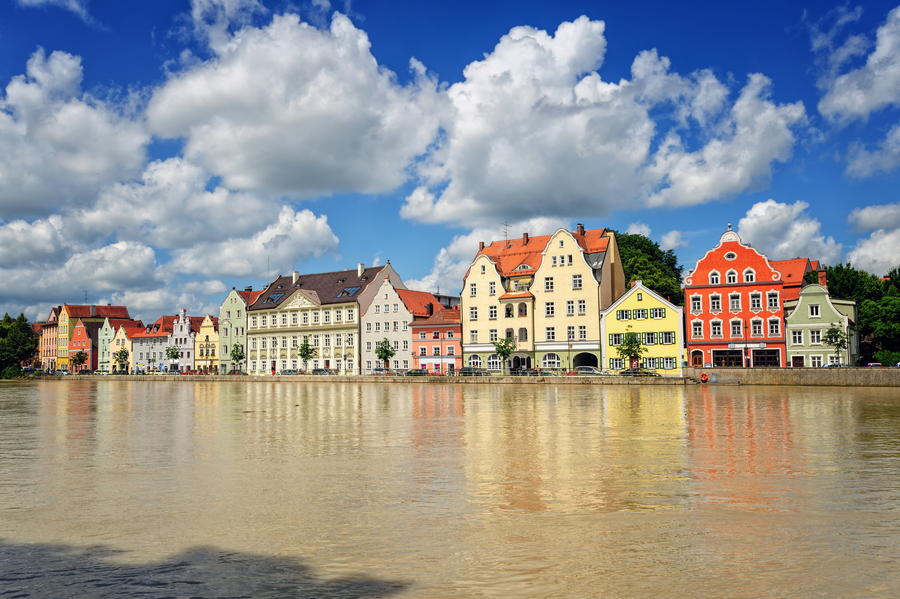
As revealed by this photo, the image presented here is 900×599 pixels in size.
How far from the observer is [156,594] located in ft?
30.6

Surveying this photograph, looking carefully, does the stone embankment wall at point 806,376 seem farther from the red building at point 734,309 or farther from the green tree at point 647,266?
the green tree at point 647,266

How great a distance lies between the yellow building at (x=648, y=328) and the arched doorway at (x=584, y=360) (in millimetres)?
2757

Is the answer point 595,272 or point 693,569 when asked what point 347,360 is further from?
point 693,569

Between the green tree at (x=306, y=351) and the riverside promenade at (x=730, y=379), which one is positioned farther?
the green tree at (x=306, y=351)

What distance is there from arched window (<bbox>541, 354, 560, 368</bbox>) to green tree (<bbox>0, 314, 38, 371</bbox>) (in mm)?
98221

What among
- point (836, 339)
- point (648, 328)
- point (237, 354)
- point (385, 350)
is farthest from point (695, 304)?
→ point (237, 354)

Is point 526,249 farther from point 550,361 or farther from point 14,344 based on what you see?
point 14,344

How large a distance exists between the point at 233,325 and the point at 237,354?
7674 millimetres

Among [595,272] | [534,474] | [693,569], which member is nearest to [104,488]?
[534,474]

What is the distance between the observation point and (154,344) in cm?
13638

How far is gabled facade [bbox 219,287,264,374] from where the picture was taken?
11675cm

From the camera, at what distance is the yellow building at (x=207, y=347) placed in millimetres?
123188

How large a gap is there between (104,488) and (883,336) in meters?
71.5

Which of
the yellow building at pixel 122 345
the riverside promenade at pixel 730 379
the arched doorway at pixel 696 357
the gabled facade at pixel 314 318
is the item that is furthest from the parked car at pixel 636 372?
the yellow building at pixel 122 345
